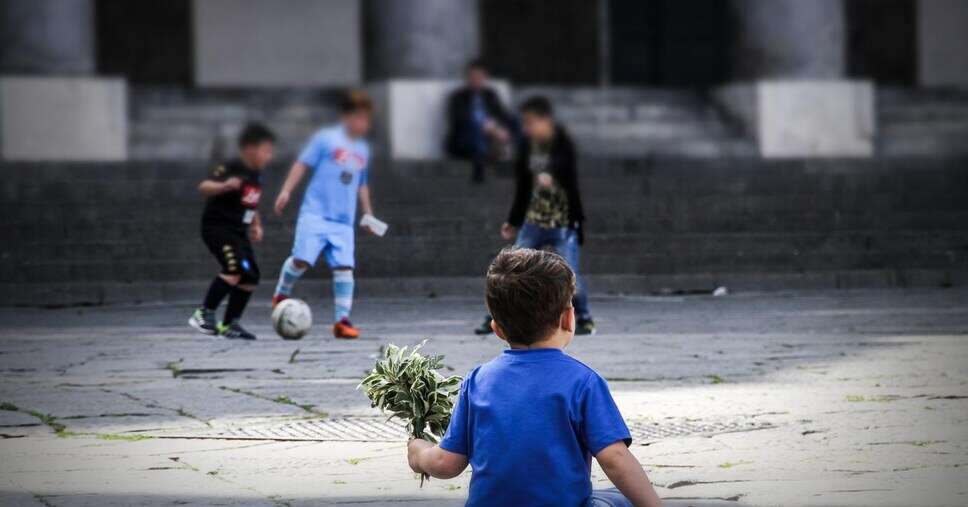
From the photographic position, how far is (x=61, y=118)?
17.3 meters

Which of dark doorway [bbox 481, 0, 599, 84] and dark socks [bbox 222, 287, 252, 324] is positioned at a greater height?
dark doorway [bbox 481, 0, 599, 84]

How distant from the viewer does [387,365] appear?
150 inches

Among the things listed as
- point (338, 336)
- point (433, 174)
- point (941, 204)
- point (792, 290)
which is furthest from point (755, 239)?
point (338, 336)

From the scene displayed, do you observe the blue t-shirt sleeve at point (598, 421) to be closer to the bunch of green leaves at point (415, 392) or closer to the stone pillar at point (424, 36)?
the bunch of green leaves at point (415, 392)

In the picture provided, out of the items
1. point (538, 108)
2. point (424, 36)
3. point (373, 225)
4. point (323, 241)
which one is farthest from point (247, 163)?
point (424, 36)

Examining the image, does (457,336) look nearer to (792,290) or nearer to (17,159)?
(792,290)

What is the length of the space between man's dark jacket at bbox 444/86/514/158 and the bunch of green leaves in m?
12.9

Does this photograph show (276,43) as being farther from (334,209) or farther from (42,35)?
(334,209)

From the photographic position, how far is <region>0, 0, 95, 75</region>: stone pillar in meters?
17.0

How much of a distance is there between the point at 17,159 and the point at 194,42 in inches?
192

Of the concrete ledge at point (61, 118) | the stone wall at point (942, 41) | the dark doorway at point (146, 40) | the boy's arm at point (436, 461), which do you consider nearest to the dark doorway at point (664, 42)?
the stone wall at point (942, 41)

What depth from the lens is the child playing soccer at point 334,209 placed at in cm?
1030

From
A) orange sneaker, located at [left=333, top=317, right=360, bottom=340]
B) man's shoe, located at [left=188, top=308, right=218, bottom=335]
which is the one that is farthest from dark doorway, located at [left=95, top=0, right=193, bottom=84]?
orange sneaker, located at [left=333, top=317, right=360, bottom=340]

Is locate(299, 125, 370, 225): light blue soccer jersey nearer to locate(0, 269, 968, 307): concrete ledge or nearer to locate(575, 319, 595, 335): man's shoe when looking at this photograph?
locate(575, 319, 595, 335): man's shoe
